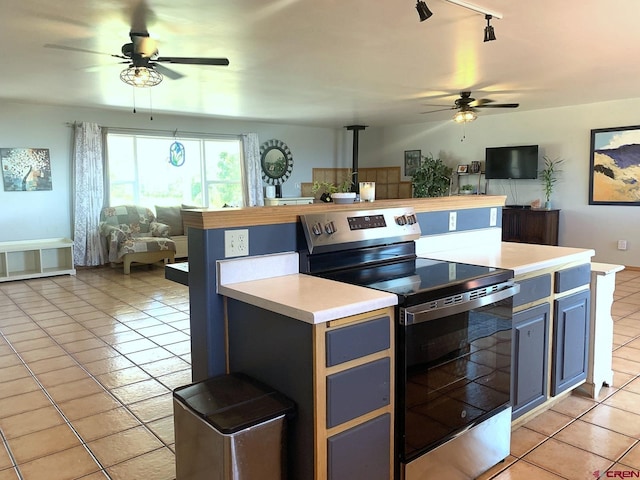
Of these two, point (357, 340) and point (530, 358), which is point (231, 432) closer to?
point (357, 340)

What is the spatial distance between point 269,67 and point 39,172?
411 centimetres

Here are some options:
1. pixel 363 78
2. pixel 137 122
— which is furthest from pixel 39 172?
pixel 363 78

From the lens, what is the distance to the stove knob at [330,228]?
2.18m

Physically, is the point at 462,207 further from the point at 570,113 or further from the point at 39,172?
the point at 39,172

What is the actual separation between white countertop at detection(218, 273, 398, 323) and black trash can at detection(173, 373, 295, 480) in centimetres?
32

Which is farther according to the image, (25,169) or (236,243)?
(25,169)

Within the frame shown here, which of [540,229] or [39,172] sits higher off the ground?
[39,172]

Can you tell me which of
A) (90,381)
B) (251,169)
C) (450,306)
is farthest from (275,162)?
(450,306)

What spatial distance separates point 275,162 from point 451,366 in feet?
25.0

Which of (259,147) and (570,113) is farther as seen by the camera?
(259,147)

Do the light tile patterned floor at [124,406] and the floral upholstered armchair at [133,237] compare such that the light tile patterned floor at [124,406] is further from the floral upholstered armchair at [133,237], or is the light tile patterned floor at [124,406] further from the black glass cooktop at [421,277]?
the floral upholstered armchair at [133,237]

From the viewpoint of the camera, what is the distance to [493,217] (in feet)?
10.8

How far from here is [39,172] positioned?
6.75 meters

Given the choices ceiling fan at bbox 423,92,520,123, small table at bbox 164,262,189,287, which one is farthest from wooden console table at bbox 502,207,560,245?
small table at bbox 164,262,189,287
